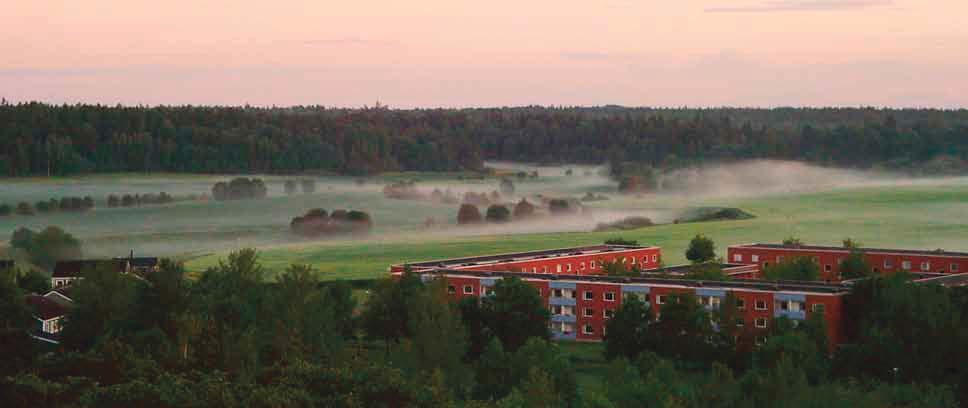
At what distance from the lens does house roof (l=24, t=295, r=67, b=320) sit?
61.2m

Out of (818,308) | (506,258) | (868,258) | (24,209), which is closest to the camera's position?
(818,308)

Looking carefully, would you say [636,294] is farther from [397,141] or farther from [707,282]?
[397,141]

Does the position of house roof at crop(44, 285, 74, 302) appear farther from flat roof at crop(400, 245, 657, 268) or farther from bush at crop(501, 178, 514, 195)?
bush at crop(501, 178, 514, 195)

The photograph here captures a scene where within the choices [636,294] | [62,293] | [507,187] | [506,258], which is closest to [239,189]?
[507,187]

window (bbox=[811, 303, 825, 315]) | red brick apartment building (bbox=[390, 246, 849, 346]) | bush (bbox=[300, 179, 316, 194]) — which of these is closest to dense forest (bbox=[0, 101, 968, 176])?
bush (bbox=[300, 179, 316, 194])

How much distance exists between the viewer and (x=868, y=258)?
248ft

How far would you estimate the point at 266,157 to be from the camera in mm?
146625

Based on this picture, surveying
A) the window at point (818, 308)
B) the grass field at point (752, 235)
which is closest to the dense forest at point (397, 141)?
the grass field at point (752, 235)

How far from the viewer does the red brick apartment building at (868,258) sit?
7325 centimetres

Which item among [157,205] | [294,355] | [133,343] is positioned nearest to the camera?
[294,355]

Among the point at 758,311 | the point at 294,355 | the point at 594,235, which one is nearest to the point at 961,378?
the point at 758,311

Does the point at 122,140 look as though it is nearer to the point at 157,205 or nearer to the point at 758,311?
the point at 157,205

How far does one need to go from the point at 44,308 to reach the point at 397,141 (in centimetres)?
10064

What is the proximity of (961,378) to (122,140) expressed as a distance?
335 feet
